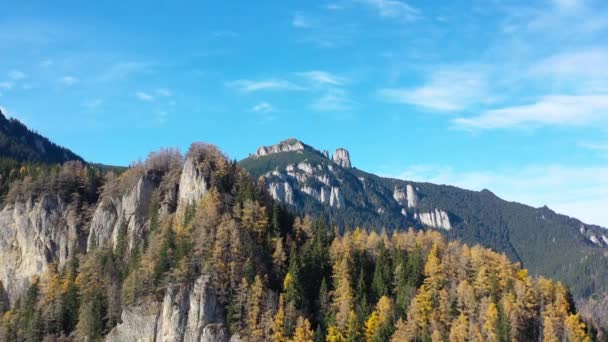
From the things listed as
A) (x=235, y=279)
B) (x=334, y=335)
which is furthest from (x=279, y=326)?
(x=235, y=279)

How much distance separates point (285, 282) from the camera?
114562 millimetres

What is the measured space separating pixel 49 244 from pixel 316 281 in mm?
63437

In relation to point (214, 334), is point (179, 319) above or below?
above

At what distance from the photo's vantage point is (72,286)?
126000 mm

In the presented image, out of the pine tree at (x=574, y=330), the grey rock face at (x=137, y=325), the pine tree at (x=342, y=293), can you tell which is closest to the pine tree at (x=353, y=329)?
the pine tree at (x=342, y=293)

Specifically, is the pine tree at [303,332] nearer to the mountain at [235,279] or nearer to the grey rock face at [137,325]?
the mountain at [235,279]

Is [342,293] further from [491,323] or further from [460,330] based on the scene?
[491,323]

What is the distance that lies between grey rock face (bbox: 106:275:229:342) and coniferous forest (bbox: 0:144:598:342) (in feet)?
5.33

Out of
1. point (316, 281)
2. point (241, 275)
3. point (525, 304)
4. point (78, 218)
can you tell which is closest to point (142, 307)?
point (241, 275)

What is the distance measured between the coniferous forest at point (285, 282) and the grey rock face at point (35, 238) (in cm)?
819

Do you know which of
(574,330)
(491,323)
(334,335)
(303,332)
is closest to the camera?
(303,332)

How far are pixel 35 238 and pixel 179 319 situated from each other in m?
55.4

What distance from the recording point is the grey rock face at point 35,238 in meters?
146

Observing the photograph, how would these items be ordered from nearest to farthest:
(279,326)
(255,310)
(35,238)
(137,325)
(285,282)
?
(279,326), (255,310), (137,325), (285,282), (35,238)
